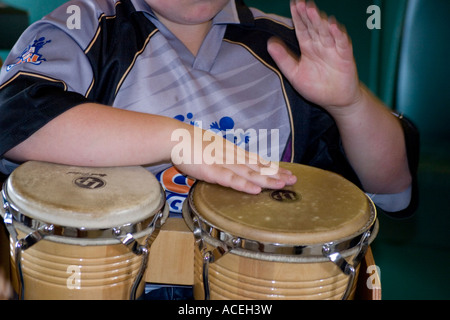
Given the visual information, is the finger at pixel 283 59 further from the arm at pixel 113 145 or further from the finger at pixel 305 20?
the arm at pixel 113 145

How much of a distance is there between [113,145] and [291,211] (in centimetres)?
29

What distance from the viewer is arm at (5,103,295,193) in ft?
2.73

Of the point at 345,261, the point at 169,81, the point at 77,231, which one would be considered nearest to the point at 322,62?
the point at 169,81

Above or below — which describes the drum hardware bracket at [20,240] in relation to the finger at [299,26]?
below

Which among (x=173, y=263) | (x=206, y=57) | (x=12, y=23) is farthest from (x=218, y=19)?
(x=12, y=23)

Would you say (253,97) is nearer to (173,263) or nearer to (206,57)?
(206,57)

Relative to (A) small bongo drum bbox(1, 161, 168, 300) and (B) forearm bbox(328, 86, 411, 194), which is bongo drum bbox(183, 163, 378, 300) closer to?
(A) small bongo drum bbox(1, 161, 168, 300)

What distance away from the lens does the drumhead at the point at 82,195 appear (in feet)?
2.36

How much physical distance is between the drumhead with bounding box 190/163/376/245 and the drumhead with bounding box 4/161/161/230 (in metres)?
0.09

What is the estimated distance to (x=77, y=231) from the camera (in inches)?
28.3

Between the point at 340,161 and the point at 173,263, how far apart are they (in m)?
0.43

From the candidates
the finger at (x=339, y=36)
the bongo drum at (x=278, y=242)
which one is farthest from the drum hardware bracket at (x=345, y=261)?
the finger at (x=339, y=36)

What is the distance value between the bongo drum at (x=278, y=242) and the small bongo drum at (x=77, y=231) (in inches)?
3.4

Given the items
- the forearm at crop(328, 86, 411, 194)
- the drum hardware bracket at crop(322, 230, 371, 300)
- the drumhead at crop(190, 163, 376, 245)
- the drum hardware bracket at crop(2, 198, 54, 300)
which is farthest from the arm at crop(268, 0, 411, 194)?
the drum hardware bracket at crop(2, 198, 54, 300)
